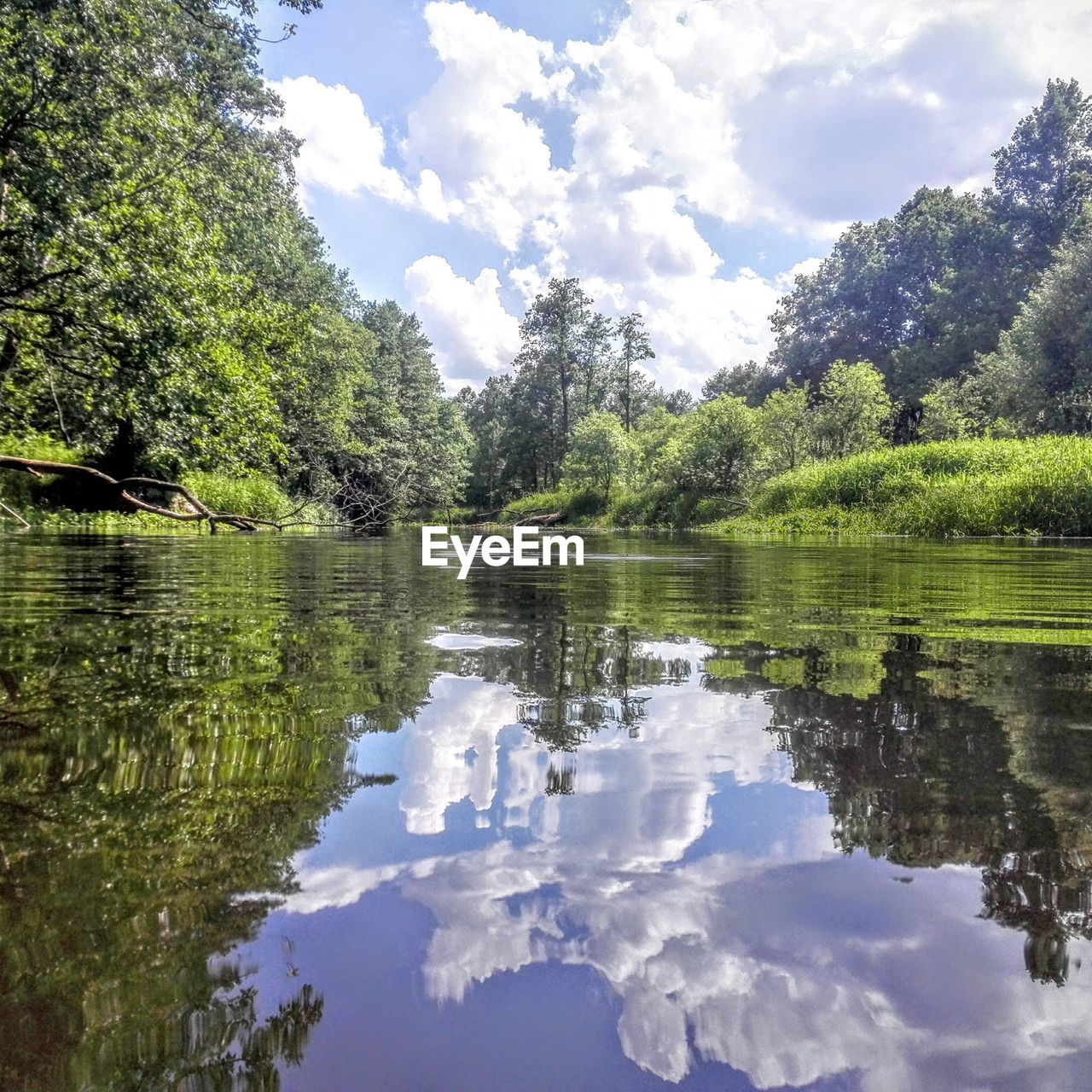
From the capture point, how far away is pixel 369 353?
44094 mm

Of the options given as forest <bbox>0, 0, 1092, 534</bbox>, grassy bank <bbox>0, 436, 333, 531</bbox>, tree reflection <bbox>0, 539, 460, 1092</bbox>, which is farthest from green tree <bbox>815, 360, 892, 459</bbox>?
tree reflection <bbox>0, 539, 460, 1092</bbox>

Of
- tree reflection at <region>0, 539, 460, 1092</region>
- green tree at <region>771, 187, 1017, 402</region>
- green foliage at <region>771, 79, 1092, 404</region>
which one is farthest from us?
green tree at <region>771, 187, 1017, 402</region>

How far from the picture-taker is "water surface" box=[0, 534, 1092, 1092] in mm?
740

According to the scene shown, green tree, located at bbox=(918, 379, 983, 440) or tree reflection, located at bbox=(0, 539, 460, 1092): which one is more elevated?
green tree, located at bbox=(918, 379, 983, 440)

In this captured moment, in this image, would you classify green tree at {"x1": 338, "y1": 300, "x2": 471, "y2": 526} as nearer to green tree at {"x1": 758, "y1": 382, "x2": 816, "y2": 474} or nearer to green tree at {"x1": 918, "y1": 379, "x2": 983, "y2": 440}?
green tree at {"x1": 758, "y1": 382, "x2": 816, "y2": 474}

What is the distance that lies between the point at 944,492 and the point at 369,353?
104ft

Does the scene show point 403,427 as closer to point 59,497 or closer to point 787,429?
point 787,429

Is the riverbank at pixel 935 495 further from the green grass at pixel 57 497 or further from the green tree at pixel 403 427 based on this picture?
the green tree at pixel 403 427

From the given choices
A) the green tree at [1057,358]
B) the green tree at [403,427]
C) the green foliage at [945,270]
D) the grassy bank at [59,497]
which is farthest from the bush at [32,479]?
the green foliage at [945,270]

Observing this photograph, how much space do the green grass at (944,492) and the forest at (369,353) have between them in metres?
0.09

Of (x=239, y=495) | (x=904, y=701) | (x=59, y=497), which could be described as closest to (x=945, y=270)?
(x=239, y=495)

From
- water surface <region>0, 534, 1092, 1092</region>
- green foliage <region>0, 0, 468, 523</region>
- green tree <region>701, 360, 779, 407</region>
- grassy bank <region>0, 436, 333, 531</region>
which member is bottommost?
water surface <region>0, 534, 1092, 1092</region>

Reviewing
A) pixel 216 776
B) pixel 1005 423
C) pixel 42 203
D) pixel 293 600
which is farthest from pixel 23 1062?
pixel 1005 423

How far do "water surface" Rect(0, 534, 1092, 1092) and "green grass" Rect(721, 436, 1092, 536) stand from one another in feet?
67.9
